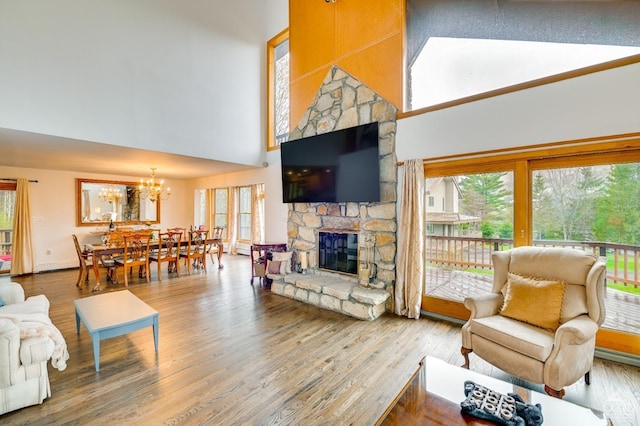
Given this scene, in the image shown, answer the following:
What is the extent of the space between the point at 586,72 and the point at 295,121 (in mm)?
3998

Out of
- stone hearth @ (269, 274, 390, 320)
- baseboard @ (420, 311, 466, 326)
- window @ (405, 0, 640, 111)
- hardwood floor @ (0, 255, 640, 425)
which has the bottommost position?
hardwood floor @ (0, 255, 640, 425)

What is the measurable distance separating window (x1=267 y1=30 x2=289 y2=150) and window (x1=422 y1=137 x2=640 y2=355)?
3838 mm

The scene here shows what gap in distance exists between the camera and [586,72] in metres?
2.56

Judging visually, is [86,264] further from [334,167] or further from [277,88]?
[277,88]

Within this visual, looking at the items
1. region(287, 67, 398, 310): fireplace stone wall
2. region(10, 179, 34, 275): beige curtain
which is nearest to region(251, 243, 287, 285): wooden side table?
region(287, 67, 398, 310): fireplace stone wall

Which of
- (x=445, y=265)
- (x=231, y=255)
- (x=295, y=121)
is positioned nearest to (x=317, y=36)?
(x=295, y=121)

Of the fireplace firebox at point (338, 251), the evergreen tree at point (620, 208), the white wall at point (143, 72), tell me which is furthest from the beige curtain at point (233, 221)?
the evergreen tree at point (620, 208)

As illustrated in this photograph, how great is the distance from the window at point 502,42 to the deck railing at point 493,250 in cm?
172

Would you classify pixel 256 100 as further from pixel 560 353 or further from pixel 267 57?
pixel 560 353

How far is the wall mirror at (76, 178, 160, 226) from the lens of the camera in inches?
273

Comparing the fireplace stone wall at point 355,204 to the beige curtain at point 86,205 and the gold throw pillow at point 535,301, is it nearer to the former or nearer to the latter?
the gold throw pillow at point 535,301

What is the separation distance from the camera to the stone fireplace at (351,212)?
3.90m

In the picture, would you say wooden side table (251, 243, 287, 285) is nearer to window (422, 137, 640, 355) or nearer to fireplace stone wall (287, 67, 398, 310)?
fireplace stone wall (287, 67, 398, 310)

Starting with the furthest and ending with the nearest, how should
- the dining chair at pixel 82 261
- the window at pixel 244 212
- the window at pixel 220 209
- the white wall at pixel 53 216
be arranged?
the window at pixel 220 209 → the window at pixel 244 212 → the white wall at pixel 53 216 → the dining chair at pixel 82 261
